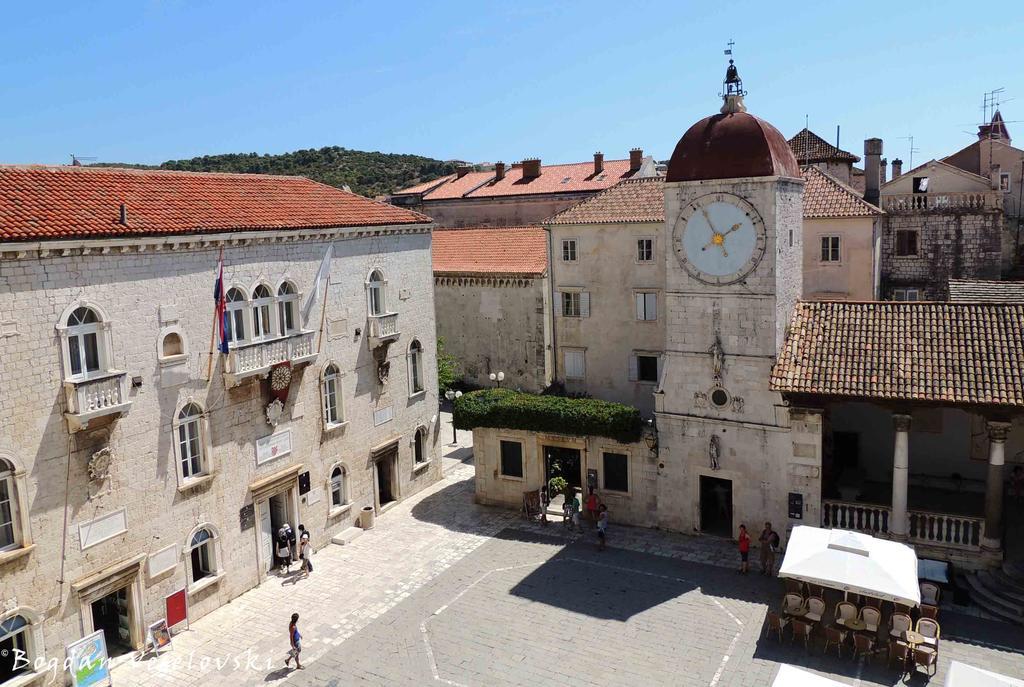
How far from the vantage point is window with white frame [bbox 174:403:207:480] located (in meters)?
20.1

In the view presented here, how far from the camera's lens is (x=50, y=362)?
55.4 ft

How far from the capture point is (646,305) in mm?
31281

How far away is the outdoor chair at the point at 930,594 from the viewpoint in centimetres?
1895

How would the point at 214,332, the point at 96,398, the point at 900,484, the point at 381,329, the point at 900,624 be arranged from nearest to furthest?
the point at 900,624, the point at 96,398, the point at 214,332, the point at 900,484, the point at 381,329

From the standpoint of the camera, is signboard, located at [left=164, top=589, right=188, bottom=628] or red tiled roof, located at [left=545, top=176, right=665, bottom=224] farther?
red tiled roof, located at [left=545, top=176, right=665, bottom=224]

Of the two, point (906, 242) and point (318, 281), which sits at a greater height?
point (906, 242)

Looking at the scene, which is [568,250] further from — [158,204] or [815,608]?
[815,608]

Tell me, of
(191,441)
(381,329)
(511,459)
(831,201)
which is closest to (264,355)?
(191,441)

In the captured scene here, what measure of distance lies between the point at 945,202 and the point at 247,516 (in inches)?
1382

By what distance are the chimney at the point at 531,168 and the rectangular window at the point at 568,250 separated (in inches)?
1137

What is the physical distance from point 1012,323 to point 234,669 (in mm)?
22228

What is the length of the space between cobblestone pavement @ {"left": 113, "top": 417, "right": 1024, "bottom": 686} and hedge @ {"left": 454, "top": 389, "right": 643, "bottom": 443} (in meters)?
3.37

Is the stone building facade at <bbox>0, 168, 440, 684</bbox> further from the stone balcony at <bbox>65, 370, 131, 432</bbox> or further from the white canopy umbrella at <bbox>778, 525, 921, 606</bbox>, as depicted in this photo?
the white canopy umbrella at <bbox>778, 525, 921, 606</bbox>


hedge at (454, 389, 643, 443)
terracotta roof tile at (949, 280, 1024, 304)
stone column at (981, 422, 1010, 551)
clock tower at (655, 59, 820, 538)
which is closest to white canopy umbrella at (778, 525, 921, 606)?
stone column at (981, 422, 1010, 551)
